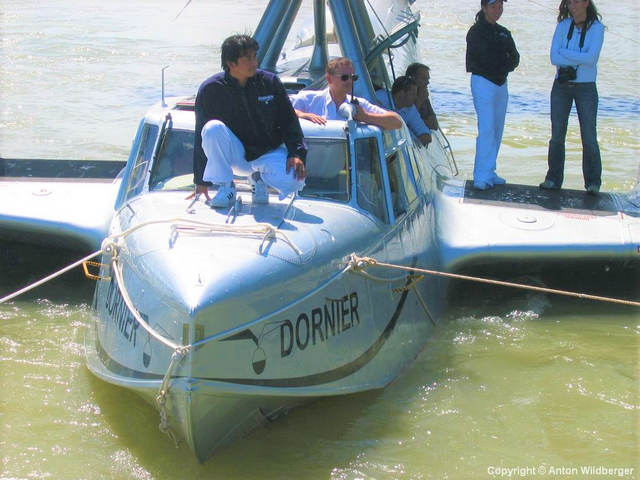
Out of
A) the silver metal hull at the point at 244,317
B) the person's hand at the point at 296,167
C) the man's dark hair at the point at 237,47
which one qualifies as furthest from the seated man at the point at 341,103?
the silver metal hull at the point at 244,317

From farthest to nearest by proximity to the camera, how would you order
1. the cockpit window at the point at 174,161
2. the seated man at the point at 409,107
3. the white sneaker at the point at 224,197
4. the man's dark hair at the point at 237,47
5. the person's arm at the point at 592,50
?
the seated man at the point at 409,107 → the person's arm at the point at 592,50 → the cockpit window at the point at 174,161 → the man's dark hair at the point at 237,47 → the white sneaker at the point at 224,197

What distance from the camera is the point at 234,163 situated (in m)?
6.60

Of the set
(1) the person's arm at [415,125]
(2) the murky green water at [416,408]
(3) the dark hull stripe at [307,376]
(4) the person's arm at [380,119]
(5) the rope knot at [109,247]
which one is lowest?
(2) the murky green water at [416,408]

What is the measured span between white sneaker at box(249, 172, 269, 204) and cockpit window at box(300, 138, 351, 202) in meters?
Answer: 0.35

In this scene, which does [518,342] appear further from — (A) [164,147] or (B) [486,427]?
(A) [164,147]

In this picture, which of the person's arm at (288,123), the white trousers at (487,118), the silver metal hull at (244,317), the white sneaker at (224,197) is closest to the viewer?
the silver metal hull at (244,317)

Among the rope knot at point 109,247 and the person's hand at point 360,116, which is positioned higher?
the person's hand at point 360,116

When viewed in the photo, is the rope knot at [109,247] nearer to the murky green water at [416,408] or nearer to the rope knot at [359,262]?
the murky green water at [416,408]

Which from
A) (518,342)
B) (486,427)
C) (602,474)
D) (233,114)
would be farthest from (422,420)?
(233,114)

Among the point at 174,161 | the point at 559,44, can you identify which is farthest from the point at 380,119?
the point at 559,44

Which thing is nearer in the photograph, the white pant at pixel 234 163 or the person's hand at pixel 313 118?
the white pant at pixel 234 163

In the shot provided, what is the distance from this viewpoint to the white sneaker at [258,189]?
6.57m

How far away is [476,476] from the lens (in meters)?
5.93

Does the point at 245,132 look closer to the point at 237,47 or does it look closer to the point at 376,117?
the point at 237,47
